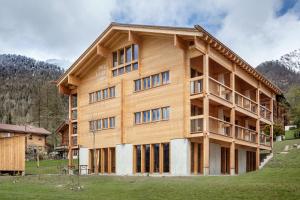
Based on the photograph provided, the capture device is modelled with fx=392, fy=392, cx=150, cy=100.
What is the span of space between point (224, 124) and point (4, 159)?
694 inches

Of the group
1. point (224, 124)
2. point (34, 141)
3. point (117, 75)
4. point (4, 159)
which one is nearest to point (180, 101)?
point (224, 124)

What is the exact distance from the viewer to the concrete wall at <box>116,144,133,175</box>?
85.7 ft

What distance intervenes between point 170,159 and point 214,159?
404 cm

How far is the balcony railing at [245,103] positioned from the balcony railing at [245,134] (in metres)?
1.63

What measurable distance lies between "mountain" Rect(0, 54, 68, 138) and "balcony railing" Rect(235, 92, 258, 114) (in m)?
14.7

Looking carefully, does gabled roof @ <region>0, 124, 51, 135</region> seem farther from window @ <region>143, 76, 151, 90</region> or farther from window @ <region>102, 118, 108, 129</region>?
window @ <region>143, 76, 151, 90</region>

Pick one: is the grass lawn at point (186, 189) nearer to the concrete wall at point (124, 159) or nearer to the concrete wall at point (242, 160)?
the concrete wall at point (124, 159)

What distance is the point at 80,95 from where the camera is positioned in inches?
1233

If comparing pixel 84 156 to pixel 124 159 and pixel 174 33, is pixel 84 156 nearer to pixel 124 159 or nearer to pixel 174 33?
pixel 124 159

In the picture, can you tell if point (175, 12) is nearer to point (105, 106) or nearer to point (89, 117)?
point (105, 106)

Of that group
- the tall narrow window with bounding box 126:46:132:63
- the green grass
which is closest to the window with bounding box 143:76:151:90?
the tall narrow window with bounding box 126:46:132:63

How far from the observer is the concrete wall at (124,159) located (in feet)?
85.7

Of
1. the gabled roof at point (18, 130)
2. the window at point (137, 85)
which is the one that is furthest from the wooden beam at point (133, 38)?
the gabled roof at point (18, 130)

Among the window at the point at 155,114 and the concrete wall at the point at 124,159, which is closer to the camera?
the window at the point at 155,114
